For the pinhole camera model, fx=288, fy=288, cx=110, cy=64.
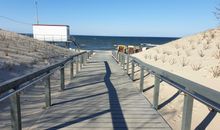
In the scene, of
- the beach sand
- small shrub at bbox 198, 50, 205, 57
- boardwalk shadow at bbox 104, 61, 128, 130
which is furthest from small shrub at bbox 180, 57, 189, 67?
boardwalk shadow at bbox 104, 61, 128, 130

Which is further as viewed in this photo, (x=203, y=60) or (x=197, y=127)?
(x=203, y=60)

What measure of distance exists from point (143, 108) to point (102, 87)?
9.94ft

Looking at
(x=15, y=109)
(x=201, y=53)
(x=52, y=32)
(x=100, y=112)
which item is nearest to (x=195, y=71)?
(x=201, y=53)

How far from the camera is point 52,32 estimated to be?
54469 millimetres

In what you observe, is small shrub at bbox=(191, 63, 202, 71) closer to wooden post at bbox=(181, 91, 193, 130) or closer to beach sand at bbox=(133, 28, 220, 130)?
beach sand at bbox=(133, 28, 220, 130)

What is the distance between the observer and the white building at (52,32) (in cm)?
5391

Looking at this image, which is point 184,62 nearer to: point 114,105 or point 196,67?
point 196,67

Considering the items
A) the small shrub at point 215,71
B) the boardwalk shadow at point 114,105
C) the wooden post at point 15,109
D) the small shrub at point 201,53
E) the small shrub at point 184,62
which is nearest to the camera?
the wooden post at point 15,109

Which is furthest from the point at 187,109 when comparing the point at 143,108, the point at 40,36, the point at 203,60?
the point at 40,36

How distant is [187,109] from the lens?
14.4ft

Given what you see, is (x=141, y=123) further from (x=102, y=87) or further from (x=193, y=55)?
(x=193, y=55)

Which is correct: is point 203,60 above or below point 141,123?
above

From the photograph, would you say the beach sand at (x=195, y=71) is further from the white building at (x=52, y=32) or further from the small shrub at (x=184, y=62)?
the white building at (x=52, y=32)

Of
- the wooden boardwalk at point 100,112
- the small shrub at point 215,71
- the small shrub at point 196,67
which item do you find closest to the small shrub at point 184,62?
the small shrub at point 196,67
